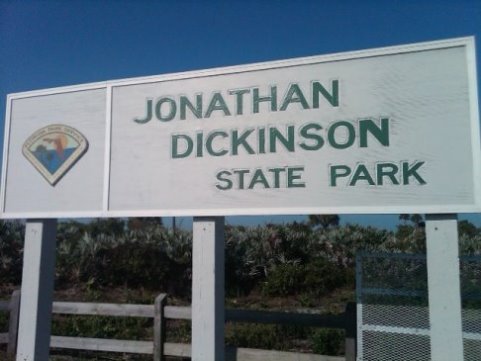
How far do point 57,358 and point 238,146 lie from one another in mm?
5042

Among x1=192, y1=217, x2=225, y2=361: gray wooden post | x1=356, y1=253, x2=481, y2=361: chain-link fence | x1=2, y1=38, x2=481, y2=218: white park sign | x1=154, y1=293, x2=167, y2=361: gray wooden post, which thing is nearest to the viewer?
x1=2, y1=38, x2=481, y2=218: white park sign

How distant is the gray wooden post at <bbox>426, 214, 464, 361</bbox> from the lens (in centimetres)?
396

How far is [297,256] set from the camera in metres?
13.4

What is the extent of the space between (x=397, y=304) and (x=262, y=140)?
6.45 feet

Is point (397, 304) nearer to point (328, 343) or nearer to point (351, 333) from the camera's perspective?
point (351, 333)

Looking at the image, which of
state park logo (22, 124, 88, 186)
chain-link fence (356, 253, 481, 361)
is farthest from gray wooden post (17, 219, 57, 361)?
chain-link fence (356, 253, 481, 361)

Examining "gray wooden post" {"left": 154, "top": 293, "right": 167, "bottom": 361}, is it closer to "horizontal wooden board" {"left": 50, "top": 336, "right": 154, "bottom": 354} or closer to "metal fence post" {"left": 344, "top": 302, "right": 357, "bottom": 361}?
"horizontal wooden board" {"left": 50, "top": 336, "right": 154, "bottom": 354}

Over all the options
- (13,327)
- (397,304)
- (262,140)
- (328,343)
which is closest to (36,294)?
(262,140)

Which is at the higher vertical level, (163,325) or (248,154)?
(248,154)

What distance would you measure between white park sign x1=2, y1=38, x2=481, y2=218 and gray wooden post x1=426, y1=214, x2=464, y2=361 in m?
0.21

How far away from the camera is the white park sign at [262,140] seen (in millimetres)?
4070

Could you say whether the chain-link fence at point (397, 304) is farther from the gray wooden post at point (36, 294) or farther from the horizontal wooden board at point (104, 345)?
the horizontal wooden board at point (104, 345)

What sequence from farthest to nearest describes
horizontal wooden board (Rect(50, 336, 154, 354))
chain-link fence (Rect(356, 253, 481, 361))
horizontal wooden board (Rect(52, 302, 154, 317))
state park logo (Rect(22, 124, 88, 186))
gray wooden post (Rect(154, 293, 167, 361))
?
horizontal wooden board (Rect(52, 302, 154, 317)), horizontal wooden board (Rect(50, 336, 154, 354)), gray wooden post (Rect(154, 293, 167, 361)), state park logo (Rect(22, 124, 88, 186)), chain-link fence (Rect(356, 253, 481, 361))

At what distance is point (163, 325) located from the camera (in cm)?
723
